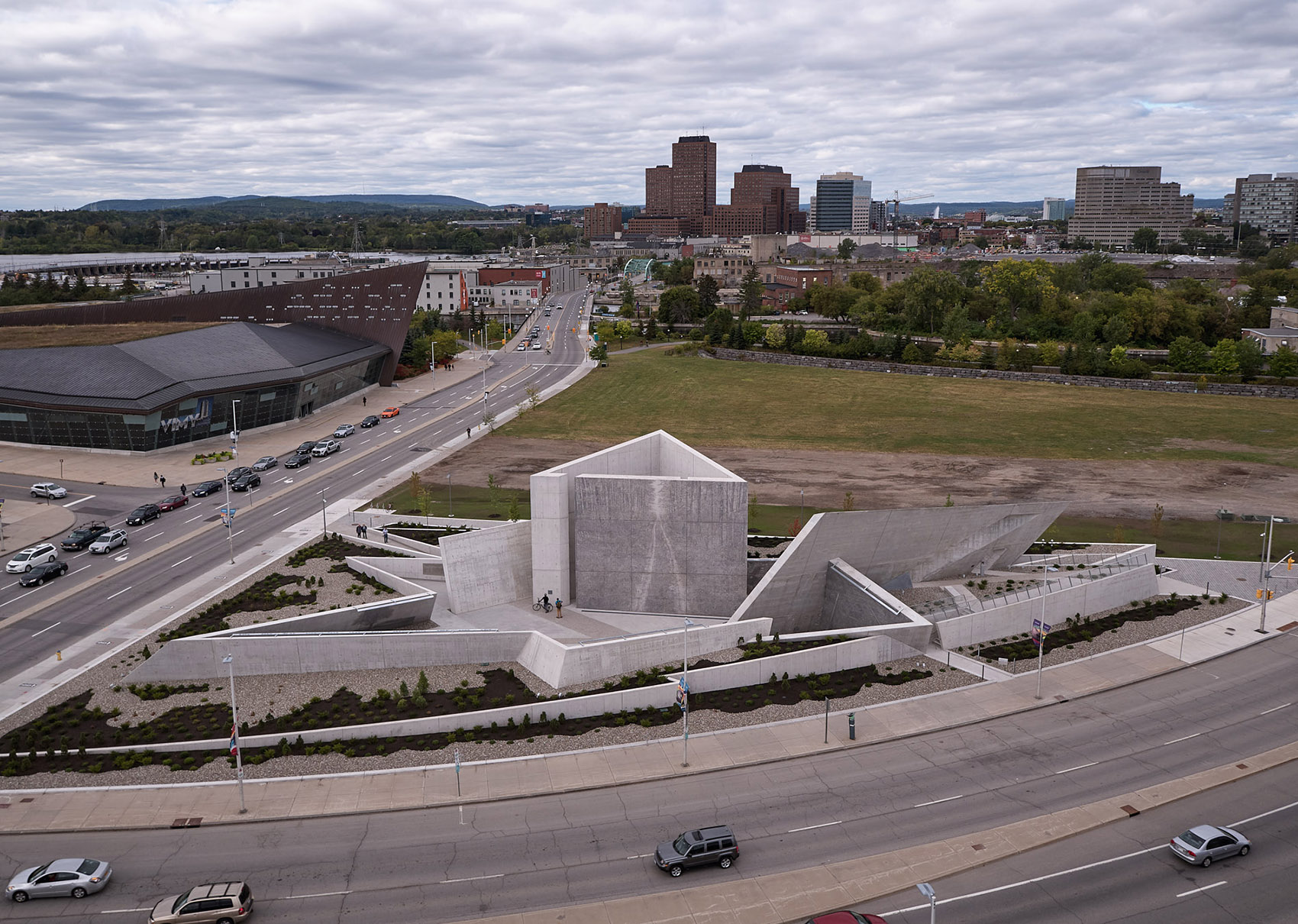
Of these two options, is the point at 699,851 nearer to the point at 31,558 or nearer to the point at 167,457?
the point at 31,558

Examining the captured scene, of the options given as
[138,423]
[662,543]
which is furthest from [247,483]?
[662,543]

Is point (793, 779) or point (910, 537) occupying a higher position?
point (910, 537)

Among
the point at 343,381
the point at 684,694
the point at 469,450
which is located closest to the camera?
the point at 684,694

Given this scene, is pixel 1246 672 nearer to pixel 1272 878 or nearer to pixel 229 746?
pixel 1272 878

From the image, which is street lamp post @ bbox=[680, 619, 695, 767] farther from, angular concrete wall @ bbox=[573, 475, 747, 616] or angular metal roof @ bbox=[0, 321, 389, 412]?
angular metal roof @ bbox=[0, 321, 389, 412]

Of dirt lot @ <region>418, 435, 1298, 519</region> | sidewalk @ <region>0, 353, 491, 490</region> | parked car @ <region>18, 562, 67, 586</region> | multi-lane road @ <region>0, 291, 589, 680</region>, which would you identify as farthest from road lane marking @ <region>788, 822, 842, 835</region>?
sidewalk @ <region>0, 353, 491, 490</region>

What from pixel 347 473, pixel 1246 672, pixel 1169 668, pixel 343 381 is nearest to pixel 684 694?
pixel 1169 668
